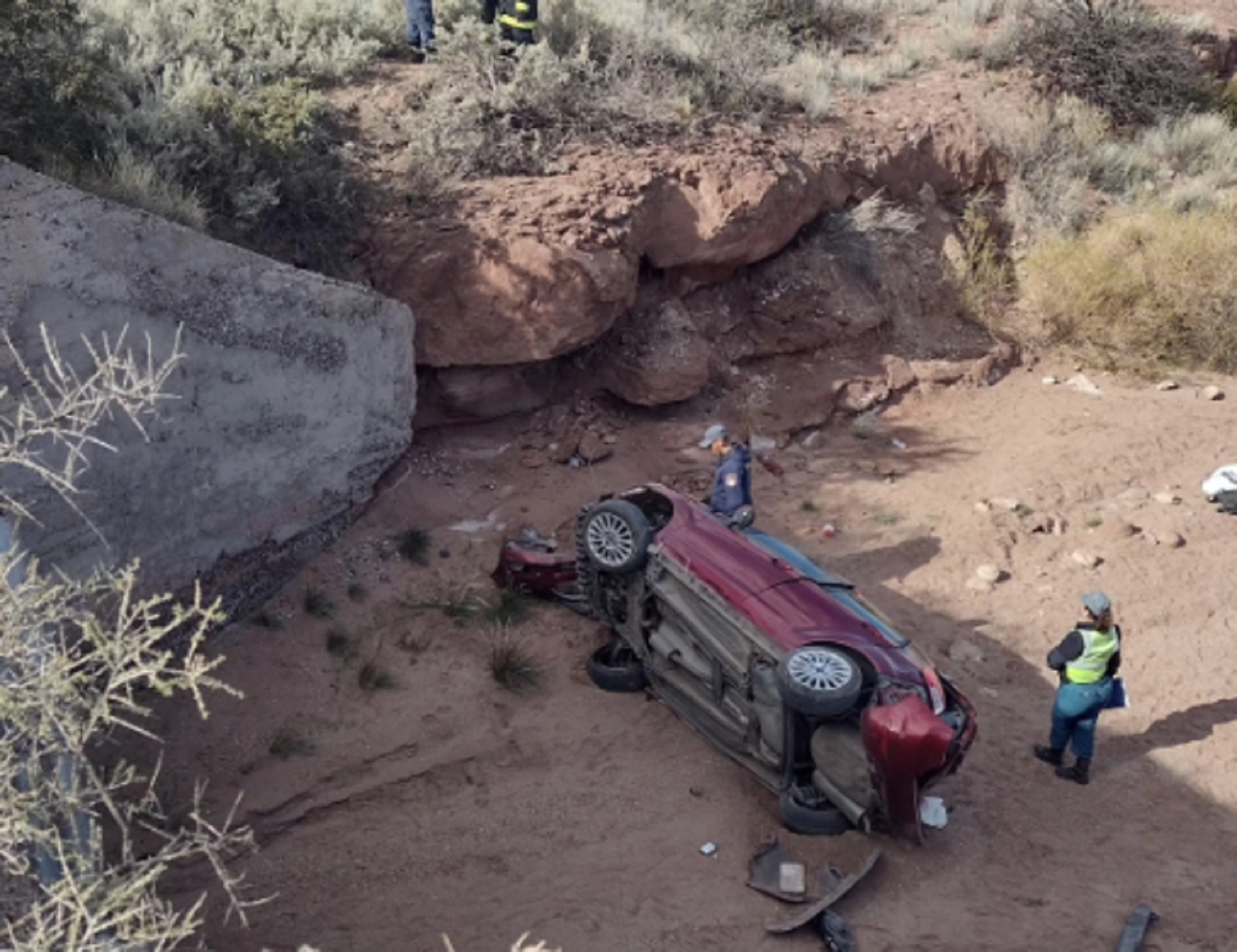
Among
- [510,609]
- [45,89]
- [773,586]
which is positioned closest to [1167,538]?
[773,586]

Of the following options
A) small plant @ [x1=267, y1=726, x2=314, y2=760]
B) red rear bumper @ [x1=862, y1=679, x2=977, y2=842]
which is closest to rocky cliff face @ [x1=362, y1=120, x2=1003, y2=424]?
small plant @ [x1=267, y1=726, x2=314, y2=760]

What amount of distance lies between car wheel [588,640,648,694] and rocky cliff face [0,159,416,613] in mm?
2432

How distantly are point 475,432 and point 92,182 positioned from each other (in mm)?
3710

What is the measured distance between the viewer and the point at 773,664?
6867 mm

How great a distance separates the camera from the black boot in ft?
25.5

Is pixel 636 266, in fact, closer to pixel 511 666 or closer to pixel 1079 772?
pixel 511 666

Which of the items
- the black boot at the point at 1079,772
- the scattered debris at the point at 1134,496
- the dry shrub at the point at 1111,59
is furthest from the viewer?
the dry shrub at the point at 1111,59

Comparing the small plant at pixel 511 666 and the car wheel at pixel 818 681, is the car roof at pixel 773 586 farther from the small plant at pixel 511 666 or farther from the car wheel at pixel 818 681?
the small plant at pixel 511 666

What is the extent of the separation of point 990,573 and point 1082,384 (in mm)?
3526

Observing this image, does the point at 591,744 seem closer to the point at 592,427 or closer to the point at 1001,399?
the point at 592,427

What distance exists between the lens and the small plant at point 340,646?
8359mm

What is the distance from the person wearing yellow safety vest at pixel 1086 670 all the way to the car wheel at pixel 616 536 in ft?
8.72

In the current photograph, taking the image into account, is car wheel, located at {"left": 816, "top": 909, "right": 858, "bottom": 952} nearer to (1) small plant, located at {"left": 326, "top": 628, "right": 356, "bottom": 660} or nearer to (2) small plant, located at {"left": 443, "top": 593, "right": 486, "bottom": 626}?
(2) small plant, located at {"left": 443, "top": 593, "right": 486, "bottom": 626}

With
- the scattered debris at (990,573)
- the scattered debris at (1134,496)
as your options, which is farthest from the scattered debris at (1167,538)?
the scattered debris at (990,573)
